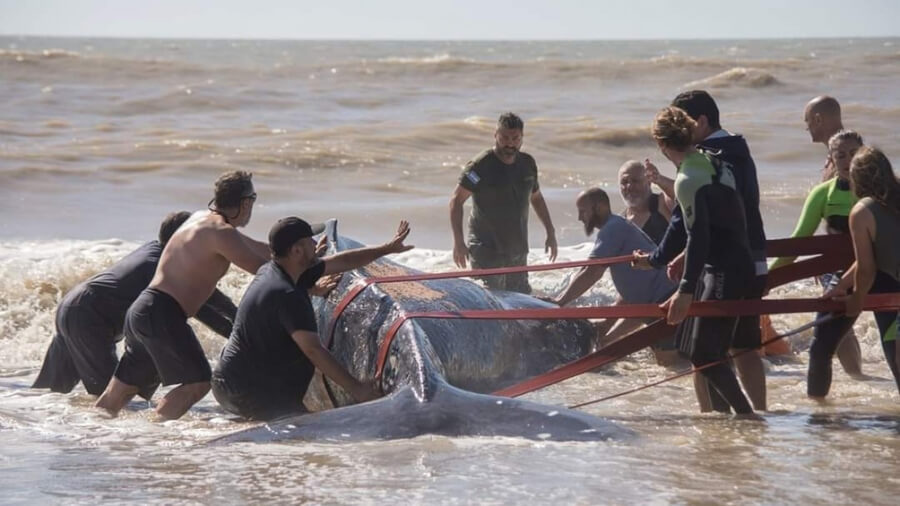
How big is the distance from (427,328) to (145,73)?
36.0 m

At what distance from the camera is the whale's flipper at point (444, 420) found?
5.32m

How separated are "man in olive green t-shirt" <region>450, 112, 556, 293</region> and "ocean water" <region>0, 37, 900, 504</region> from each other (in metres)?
1.15

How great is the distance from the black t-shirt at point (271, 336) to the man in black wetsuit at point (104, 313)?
1.15 meters

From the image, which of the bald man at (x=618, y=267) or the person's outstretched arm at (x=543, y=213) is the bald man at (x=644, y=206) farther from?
the person's outstretched arm at (x=543, y=213)

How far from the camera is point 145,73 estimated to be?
4078cm

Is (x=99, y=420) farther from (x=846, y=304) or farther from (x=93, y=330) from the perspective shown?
(x=846, y=304)

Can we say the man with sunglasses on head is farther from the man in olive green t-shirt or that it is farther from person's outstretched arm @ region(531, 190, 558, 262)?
person's outstretched arm @ region(531, 190, 558, 262)

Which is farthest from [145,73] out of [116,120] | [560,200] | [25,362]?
[25,362]

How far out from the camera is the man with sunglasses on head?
21.2 ft

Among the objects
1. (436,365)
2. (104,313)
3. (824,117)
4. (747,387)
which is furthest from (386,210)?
(436,365)

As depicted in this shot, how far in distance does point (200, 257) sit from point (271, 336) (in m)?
0.83

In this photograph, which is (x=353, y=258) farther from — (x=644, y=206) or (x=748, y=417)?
(x=644, y=206)

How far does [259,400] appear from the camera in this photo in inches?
241

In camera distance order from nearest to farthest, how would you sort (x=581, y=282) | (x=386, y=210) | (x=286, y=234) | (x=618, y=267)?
(x=286, y=234)
(x=618, y=267)
(x=581, y=282)
(x=386, y=210)
